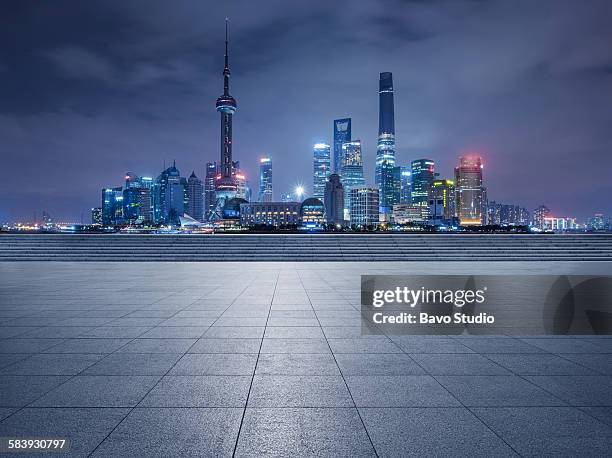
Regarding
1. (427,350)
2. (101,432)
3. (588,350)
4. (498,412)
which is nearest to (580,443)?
(498,412)

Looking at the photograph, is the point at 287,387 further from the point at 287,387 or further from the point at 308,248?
the point at 308,248

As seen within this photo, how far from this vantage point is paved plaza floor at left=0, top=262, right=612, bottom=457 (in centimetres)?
420

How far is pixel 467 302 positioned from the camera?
12.8 m

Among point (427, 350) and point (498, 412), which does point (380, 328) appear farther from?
point (498, 412)

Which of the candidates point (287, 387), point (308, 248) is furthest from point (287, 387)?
point (308, 248)

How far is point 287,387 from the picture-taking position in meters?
5.64

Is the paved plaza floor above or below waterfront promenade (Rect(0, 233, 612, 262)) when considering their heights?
below

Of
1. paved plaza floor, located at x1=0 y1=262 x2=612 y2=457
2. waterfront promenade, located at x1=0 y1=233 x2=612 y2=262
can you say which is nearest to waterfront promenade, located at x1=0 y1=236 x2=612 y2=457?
paved plaza floor, located at x1=0 y1=262 x2=612 y2=457

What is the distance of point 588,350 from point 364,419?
5.26 m

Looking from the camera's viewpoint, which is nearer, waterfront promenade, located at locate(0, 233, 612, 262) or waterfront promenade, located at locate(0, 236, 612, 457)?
waterfront promenade, located at locate(0, 236, 612, 457)

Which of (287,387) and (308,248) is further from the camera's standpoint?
(308,248)

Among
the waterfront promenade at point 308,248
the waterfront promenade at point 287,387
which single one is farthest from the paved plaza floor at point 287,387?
the waterfront promenade at point 308,248

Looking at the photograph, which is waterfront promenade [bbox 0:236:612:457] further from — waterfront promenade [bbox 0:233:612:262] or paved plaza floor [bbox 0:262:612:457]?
waterfront promenade [bbox 0:233:612:262]

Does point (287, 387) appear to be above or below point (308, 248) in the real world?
below
